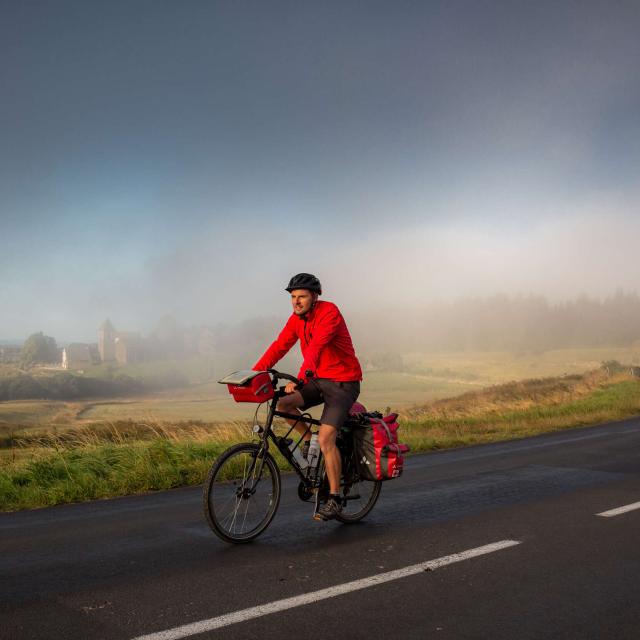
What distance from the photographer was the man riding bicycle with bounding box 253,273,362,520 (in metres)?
6.35

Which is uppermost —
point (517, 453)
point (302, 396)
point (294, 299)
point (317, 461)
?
point (294, 299)

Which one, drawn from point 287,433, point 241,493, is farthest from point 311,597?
point 287,433

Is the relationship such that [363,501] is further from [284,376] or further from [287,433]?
[284,376]

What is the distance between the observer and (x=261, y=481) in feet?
20.5

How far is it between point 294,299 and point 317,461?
150cm

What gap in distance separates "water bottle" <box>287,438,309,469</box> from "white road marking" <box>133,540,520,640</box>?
153 cm

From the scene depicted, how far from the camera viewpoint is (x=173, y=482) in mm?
9953

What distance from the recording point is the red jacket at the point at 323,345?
625 centimetres

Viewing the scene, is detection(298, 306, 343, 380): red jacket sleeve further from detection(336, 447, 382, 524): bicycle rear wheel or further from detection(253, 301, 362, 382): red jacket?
detection(336, 447, 382, 524): bicycle rear wheel

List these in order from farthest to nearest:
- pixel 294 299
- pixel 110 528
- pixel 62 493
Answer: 1. pixel 62 493
2. pixel 110 528
3. pixel 294 299

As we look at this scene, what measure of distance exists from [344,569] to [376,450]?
148cm

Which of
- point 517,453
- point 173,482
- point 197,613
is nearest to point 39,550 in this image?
point 197,613

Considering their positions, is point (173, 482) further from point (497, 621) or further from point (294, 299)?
point (497, 621)

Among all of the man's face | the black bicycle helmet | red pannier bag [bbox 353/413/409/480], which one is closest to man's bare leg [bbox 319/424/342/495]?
red pannier bag [bbox 353/413/409/480]
